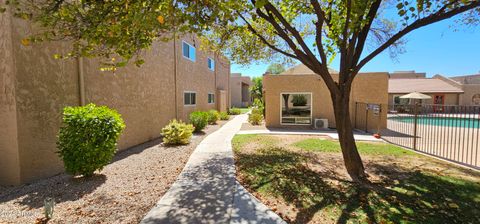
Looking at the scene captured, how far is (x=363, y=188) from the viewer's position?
5.24m

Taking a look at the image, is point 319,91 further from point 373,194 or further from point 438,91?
point 438,91

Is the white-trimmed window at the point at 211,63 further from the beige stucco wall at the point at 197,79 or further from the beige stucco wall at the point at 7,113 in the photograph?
the beige stucco wall at the point at 7,113

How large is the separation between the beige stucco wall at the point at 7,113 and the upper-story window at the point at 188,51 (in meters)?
Answer: 10.5

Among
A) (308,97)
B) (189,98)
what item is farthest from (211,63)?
(308,97)

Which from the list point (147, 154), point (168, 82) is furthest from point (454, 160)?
point (168, 82)

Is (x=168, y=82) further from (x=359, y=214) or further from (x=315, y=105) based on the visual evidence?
(x=359, y=214)

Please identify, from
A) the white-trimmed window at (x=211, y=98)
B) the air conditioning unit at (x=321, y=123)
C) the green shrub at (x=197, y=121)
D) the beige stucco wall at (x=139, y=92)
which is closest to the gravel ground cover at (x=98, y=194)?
the beige stucco wall at (x=139, y=92)

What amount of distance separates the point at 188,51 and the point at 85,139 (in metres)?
11.9

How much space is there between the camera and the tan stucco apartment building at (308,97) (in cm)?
1450

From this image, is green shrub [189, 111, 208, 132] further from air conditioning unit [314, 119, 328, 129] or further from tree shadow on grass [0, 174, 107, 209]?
tree shadow on grass [0, 174, 107, 209]

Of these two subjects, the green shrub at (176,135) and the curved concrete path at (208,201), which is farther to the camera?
the green shrub at (176,135)

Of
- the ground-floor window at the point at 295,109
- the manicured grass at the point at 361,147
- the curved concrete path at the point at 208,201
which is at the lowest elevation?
the curved concrete path at the point at 208,201

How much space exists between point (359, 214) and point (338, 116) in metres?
2.59

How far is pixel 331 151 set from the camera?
28.7 ft
